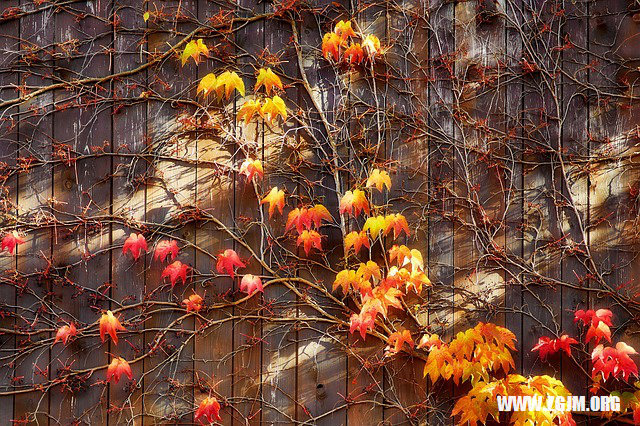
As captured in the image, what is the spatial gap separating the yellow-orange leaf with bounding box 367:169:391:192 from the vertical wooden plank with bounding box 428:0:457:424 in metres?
0.21

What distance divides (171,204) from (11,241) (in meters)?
0.66

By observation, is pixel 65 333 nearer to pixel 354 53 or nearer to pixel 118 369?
pixel 118 369

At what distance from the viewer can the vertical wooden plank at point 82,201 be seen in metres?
2.71

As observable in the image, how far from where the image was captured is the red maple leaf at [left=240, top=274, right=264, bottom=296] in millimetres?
2633

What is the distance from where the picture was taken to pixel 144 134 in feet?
9.10

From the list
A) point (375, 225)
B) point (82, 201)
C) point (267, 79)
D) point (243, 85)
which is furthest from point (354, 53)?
point (82, 201)

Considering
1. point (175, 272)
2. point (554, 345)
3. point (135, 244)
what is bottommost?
point (554, 345)

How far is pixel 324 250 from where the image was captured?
8.98ft

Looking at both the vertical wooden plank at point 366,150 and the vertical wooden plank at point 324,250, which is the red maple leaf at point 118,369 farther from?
the vertical wooden plank at point 366,150

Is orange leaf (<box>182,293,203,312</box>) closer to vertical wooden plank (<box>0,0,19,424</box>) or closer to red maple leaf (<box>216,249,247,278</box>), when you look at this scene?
red maple leaf (<box>216,249,247,278</box>)

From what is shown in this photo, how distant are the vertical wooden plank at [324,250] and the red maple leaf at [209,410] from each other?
1.13ft

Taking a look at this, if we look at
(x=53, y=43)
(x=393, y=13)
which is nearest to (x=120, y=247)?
(x=53, y=43)

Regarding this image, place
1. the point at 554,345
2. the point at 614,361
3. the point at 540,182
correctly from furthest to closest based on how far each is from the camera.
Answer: the point at 540,182 → the point at 554,345 → the point at 614,361

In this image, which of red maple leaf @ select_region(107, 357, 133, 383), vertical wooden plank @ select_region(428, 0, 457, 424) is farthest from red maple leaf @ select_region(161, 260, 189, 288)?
vertical wooden plank @ select_region(428, 0, 457, 424)
